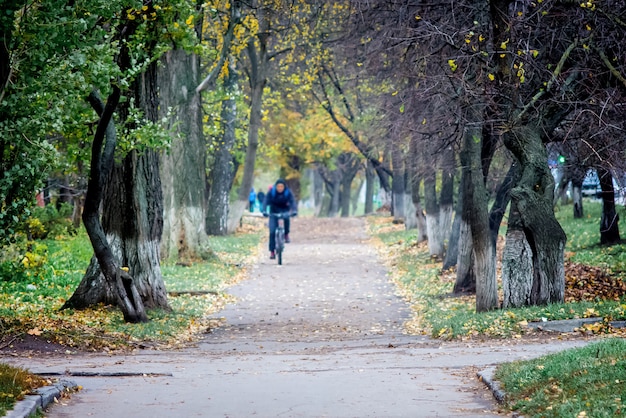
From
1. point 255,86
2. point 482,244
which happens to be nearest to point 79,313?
point 482,244

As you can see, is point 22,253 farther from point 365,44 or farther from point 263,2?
point 263,2

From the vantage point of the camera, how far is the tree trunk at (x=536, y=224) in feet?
49.0

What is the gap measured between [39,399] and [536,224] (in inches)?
360

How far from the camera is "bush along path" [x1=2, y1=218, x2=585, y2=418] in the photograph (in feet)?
26.9

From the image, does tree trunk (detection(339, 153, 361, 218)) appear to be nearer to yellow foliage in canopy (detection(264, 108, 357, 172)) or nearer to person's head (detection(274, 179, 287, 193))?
yellow foliage in canopy (detection(264, 108, 357, 172))

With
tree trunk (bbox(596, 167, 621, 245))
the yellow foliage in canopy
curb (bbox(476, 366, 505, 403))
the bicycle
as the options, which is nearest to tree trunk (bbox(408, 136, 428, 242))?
the bicycle

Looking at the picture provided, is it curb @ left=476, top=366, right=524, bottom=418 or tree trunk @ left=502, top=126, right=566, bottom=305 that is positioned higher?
tree trunk @ left=502, top=126, right=566, bottom=305

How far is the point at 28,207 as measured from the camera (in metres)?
12.6

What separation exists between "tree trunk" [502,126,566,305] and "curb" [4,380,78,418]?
8.19 meters

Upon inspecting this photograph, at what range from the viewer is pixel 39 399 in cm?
787

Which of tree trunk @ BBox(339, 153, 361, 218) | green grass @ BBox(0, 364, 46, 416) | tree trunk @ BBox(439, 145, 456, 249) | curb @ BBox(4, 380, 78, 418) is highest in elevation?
tree trunk @ BBox(339, 153, 361, 218)

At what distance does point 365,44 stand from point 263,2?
20.7ft

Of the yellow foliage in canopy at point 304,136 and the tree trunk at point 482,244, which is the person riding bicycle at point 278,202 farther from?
the yellow foliage in canopy at point 304,136

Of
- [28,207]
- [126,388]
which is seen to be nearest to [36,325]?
[28,207]
